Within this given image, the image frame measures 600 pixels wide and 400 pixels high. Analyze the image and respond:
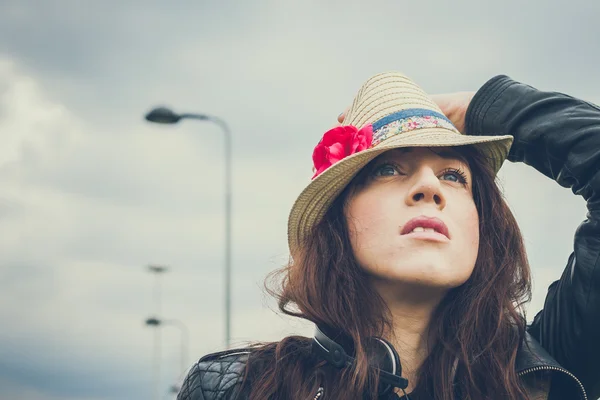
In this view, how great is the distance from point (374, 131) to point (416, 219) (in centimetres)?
47

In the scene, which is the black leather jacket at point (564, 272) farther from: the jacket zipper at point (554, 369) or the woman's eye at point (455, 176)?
the woman's eye at point (455, 176)

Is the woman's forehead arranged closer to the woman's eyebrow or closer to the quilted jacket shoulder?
the woman's eyebrow

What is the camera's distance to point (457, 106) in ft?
12.4

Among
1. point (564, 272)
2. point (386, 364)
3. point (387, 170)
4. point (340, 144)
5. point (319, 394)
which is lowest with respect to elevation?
point (319, 394)

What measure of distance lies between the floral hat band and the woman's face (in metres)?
0.08

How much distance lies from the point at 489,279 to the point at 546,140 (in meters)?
0.56

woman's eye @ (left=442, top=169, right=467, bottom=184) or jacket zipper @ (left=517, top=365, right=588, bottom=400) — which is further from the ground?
woman's eye @ (left=442, top=169, right=467, bottom=184)

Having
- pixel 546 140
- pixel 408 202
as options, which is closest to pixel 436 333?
pixel 408 202

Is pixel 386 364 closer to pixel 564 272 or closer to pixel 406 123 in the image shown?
pixel 564 272

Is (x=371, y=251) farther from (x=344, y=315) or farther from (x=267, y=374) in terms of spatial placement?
(x=267, y=374)

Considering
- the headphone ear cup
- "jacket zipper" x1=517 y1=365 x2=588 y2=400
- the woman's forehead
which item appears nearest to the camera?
the headphone ear cup

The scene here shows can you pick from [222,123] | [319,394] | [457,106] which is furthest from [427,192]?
[222,123]

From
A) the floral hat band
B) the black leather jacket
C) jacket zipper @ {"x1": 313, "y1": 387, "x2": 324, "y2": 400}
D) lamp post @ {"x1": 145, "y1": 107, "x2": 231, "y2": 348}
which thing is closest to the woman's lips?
the floral hat band

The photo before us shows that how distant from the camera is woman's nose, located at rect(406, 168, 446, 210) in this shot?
3.23m
